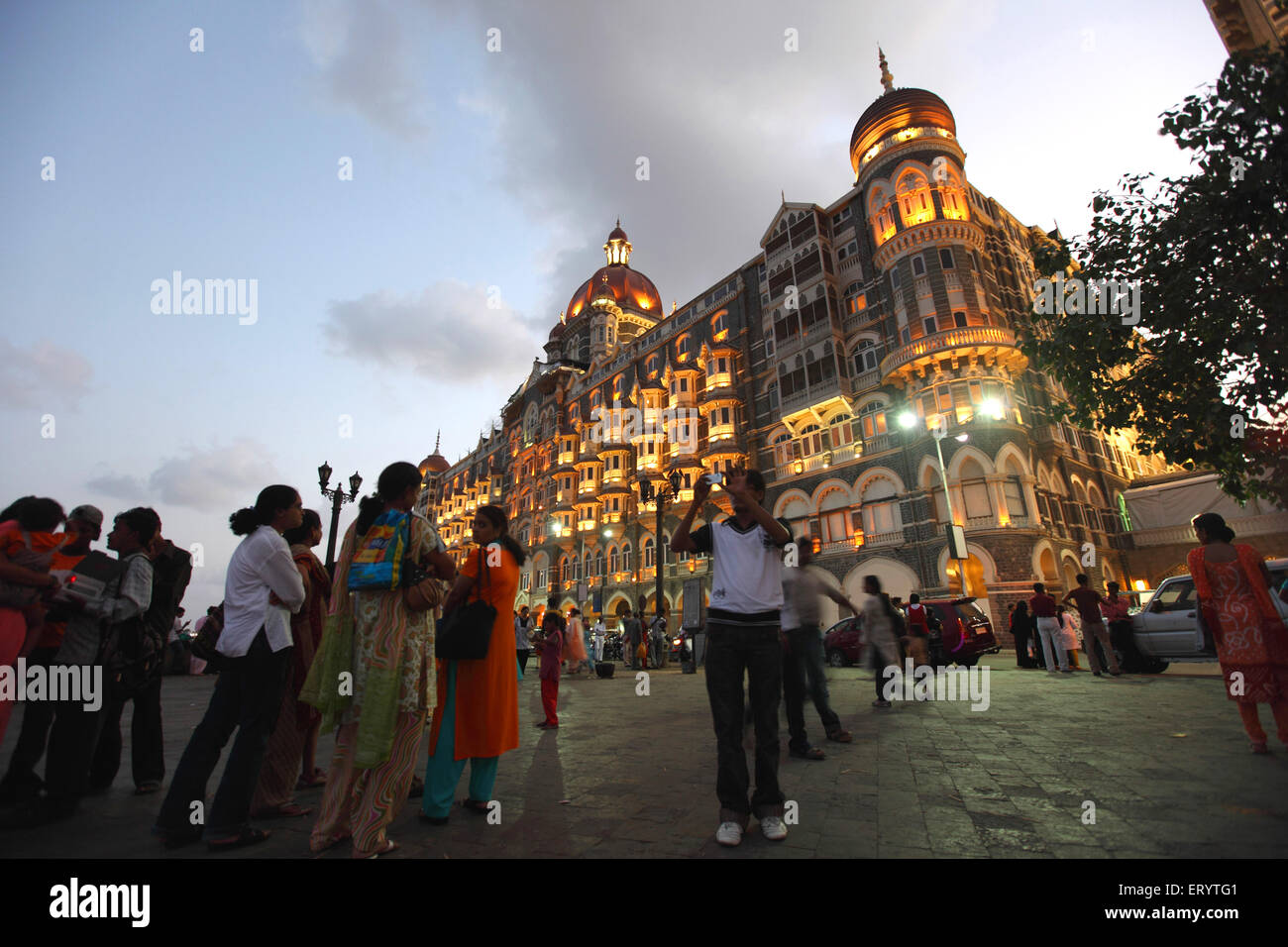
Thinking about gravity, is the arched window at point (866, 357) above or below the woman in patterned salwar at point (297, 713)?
above

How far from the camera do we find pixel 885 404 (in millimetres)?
25125

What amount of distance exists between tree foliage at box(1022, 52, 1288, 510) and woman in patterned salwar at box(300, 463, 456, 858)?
35.6 ft

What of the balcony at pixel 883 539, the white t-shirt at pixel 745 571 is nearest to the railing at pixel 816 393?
the balcony at pixel 883 539

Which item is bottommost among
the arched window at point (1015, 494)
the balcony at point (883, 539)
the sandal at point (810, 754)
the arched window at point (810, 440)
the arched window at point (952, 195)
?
the sandal at point (810, 754)

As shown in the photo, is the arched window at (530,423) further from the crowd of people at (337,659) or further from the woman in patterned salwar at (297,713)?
the crowd of people at (337,659)

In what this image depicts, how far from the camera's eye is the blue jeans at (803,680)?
5.17 metres

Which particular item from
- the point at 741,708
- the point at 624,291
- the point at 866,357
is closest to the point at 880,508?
the point at 866,357

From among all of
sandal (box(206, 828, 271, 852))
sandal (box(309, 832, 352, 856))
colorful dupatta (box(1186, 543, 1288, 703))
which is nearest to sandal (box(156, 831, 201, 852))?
sandal (box(206, 828, 271, 852))

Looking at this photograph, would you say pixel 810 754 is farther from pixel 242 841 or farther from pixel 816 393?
pixel 816 393

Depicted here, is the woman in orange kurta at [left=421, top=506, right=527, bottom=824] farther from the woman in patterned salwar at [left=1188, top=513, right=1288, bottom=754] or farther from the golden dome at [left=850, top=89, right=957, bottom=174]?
the golden dome at [left=850, top=89, right=957, bottom=174]

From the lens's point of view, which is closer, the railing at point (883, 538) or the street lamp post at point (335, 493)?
the street lamp post at point (335, 493)

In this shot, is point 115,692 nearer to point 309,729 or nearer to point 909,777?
point 309,729

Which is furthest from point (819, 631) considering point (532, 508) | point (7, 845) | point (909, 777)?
point (532, 508)

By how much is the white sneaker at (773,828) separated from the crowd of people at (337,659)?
0.02m
